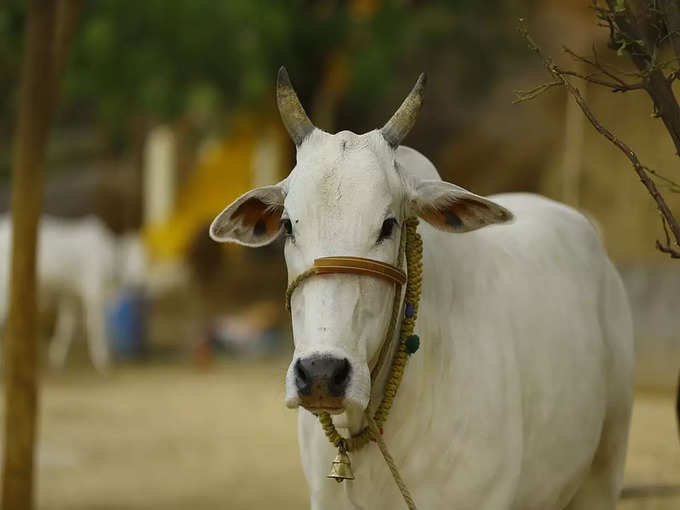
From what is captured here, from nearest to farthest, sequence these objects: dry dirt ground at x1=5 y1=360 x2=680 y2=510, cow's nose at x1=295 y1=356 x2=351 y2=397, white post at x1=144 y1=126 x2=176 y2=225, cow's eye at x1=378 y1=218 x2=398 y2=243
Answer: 1. cow's nose at x1=295 y1=356 x2=351 y2=397
2. cow's eye at x1=378 y1=218 x2=398 y2=243
3. dry dirt ground at x1=5 y1=360 x2=680 y2=510
4. white post at x1=144 y1=126 x2=176 y2=225

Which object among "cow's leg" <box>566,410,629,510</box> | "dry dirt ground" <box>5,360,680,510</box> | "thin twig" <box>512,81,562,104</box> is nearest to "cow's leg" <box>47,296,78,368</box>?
"dry dirt ground" <box>5,360,680,510</box>

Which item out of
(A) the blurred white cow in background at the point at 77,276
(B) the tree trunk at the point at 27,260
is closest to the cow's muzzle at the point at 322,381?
(B) the tree trunk at the point at 27,260

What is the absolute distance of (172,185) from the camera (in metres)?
19.1

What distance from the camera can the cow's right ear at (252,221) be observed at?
317 centimetres

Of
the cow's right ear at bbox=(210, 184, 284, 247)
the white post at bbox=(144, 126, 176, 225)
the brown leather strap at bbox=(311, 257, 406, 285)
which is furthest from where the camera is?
the white post at bbox=(144, 126, 176, 225)

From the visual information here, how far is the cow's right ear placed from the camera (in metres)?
3.17

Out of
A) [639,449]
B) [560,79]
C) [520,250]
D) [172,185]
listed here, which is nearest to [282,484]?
[639,449]

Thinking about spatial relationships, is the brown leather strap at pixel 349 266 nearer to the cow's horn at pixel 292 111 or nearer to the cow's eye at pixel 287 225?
the cow's eye at pixel 287 225

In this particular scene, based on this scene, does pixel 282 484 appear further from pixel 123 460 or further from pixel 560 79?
pixel 560 79

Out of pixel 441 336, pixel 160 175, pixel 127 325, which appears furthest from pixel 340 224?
pixel 160 175

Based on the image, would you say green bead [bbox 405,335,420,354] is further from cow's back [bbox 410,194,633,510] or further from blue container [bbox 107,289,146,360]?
blue container [bbox 107,289,146,360]

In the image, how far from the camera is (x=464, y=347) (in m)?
3.31

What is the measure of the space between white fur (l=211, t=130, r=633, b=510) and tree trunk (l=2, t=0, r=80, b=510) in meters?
2.52

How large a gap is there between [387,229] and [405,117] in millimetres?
352
